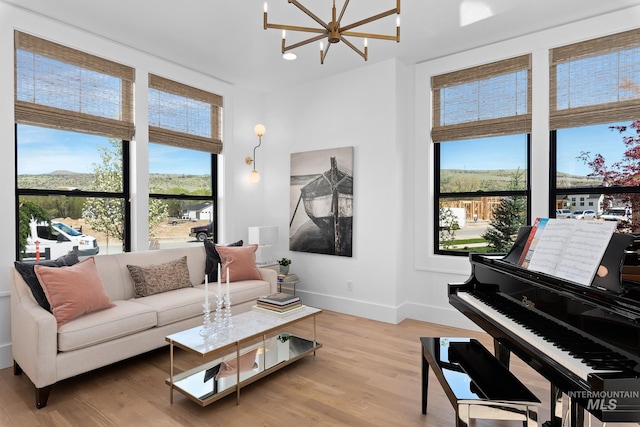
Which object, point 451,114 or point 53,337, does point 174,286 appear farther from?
point 451,114

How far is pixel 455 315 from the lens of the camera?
3.98 m

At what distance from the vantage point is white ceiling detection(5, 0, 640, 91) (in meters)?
3.01

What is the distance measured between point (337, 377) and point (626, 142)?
3211mm

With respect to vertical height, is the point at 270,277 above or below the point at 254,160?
below

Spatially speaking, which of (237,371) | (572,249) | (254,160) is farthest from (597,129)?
(254,160)

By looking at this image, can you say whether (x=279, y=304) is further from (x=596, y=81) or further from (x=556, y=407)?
(x=596, y=81)

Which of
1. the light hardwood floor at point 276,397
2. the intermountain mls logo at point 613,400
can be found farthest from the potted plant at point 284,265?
the intermountain mls logo at point 613,400

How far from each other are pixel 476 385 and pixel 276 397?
1371 millimetres

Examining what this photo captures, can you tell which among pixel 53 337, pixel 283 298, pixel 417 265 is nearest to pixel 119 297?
pixel 53 337

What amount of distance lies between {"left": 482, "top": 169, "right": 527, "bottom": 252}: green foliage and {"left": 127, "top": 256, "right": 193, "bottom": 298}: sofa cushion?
3.23m

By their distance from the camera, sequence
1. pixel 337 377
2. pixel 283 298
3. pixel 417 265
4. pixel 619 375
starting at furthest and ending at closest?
pixel 417 265
pixel 283 298
pixel 337 377
pixel 619 375

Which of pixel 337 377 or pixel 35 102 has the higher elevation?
pixel 35 102

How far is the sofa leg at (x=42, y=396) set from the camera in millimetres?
2354

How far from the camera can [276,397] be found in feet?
8.19
